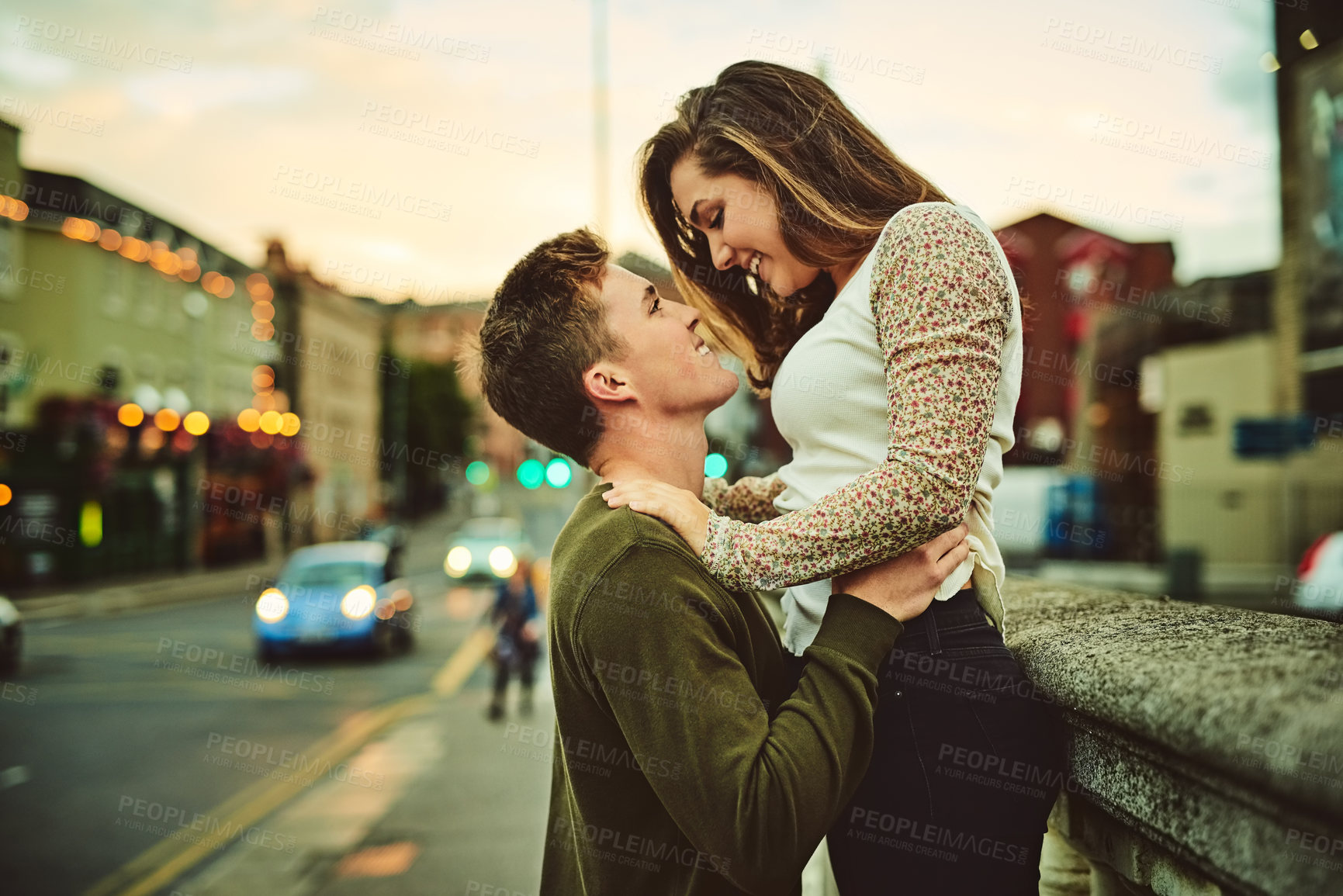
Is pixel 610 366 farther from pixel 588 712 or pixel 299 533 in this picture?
pixel 299 533

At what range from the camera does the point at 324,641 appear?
611 inches

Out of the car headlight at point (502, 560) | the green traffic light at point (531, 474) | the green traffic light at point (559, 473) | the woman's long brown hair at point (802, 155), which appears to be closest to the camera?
the woman's long brown hair at point (802, 155)

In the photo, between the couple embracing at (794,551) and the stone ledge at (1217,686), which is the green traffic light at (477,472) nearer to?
the couple embracing at (794,551)

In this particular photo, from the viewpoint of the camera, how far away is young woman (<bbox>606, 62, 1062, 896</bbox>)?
148 cm

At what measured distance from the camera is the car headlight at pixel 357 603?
1581cm

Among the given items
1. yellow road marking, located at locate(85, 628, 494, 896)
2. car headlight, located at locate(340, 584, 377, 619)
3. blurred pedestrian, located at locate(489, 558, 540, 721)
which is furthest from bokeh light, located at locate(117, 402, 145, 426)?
blurred pedestrian, located at locate(489, 558, 540, 721)

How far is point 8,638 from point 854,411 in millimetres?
15778

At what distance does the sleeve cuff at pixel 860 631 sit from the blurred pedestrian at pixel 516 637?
10.5 metres

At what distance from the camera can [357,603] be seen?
15.9 meters

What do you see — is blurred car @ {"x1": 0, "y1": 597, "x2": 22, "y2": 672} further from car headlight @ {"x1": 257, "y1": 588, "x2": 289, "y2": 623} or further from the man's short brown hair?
the man's short brown hair

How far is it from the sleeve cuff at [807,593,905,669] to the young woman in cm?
8

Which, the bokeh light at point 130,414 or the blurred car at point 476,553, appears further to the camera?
the blurred car at point 476,553

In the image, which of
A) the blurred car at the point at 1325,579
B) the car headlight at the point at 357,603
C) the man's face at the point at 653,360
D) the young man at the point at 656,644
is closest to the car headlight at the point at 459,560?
the car headlight at the point at 357,603

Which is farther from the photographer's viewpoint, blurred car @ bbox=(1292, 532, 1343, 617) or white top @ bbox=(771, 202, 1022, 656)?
blurred car @ bbox=(1292, 532, 1343, 617)
